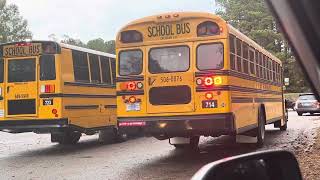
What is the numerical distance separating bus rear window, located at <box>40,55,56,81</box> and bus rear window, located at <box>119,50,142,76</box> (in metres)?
2.81

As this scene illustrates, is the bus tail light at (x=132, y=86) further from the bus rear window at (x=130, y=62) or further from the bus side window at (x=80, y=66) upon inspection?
the bus side window at (x=80, y=66)

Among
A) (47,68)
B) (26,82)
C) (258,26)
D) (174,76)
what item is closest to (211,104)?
(174,76)

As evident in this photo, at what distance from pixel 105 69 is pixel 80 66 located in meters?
1.65

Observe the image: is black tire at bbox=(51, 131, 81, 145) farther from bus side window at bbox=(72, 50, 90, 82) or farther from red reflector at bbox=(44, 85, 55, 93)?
red reflector at bbox=(44, 85, 55, 93)

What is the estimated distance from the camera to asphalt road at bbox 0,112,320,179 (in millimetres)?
10211

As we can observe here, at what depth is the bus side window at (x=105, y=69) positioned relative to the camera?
16031 mm

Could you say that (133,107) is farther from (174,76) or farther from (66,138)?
(66,138)

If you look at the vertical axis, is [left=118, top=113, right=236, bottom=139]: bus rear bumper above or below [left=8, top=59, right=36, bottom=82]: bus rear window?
below

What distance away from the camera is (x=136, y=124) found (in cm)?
1105

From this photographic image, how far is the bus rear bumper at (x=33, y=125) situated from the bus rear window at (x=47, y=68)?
1039mm

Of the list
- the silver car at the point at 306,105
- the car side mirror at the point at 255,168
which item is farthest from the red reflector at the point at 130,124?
the silver car at the point at 306,105

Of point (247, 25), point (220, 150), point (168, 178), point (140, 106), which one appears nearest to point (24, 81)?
point (140, 106)

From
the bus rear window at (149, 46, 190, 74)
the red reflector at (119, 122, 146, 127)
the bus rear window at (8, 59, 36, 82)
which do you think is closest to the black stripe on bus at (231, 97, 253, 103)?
the bus rear window at (149, 46, 190, 74)

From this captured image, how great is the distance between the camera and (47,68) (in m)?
→ 13.8
